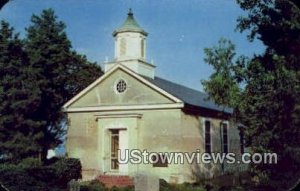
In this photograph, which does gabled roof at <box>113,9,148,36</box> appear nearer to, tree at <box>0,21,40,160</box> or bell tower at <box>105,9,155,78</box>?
bell tower at <box>105,9,155,78</box>

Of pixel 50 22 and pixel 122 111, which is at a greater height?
pixel 50 22

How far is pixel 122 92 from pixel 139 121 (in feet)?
2.21

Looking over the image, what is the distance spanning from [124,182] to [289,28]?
4.11 metres

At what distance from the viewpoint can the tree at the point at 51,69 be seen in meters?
8.18

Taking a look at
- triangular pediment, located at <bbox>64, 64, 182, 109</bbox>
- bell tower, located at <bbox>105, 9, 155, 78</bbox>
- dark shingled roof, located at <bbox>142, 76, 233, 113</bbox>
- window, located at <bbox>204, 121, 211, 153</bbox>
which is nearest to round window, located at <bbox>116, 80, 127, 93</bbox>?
triangular pediment, located at <bbox>64, 64, 182, 109</bbox>

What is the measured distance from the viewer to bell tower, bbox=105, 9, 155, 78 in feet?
26.4

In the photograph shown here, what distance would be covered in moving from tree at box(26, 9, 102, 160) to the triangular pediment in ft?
2.17

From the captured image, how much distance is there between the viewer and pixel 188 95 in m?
8.82

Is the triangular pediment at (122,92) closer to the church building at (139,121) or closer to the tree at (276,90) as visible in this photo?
the church building at (139,121)

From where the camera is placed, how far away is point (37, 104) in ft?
27.3

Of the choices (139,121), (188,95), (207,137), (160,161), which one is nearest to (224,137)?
(207,137)

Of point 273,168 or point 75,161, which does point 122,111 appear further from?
point 273,168

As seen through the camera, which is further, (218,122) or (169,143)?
(218,122)

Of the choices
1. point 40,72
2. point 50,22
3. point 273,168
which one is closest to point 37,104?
point 40,72
